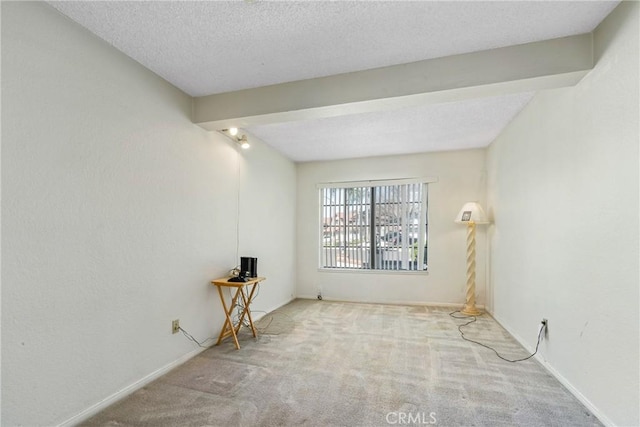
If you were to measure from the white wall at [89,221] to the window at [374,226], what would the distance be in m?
2.65

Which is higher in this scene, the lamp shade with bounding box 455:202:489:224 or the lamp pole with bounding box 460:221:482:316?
the lamp shade with bounding box 455:202:489:224

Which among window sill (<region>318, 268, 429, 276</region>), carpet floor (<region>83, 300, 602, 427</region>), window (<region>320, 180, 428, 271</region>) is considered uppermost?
window (<region>320, 180, 428, 271</region>)

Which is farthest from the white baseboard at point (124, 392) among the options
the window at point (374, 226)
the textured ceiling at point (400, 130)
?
the window at point (374, 226)

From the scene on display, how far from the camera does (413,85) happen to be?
7.13 ft

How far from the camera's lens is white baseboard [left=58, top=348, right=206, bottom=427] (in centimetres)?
176

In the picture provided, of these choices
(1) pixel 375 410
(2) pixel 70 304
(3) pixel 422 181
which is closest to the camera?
(2) pixel 70 304

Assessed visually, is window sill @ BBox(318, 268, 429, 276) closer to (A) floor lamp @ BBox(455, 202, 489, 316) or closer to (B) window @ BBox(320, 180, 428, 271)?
(B) window @ BBox(320, 180, 428, 271)

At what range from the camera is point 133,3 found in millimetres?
1601

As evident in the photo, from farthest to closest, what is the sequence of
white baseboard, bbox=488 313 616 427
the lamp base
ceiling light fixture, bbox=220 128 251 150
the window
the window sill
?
1. the window
2. the window sill
3. the lamp base
4. ceiling light fixture, bbox=220 128 251 150
5. white baseboard, bbox=488 313 616 427

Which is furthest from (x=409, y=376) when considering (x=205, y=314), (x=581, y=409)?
(x=205, y=314)

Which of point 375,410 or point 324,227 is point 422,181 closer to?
point 324,227

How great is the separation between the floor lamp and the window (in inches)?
25.6

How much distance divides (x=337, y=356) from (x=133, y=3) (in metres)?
2.98

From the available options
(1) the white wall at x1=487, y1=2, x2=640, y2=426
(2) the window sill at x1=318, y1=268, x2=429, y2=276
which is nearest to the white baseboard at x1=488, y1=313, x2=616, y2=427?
(1) the white wall at x1=487, y1=2, x2=640, y2=426
